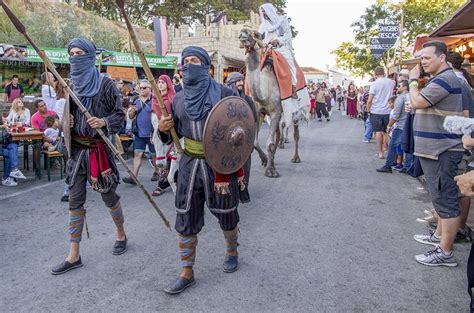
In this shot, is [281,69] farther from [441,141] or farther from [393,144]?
[441,141]

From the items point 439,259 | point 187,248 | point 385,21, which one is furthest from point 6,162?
point 385,21

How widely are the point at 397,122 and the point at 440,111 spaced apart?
4.04 m

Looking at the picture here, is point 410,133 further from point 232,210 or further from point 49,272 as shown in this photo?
point 49,272

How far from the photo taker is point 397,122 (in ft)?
24.4

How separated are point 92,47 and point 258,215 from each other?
2.72m

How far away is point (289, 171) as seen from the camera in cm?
764

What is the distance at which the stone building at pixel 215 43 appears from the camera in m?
21.9

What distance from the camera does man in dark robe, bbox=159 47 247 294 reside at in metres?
3.07

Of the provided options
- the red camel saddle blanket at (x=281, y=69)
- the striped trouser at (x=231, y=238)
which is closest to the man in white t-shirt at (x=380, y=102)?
the red camel saddle blanket at (x=281, y=69)

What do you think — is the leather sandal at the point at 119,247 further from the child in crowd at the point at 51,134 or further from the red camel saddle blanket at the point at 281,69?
the red camel saddle blanket at the point at 281,69

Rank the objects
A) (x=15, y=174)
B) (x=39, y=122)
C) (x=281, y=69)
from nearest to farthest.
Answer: (x=15, y=174) → (x=281, y=69) → (x=39, y=122)

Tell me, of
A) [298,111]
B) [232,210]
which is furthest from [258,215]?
[298,111]

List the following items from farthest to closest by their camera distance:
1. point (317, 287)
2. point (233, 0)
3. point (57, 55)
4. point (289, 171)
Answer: point (233, 0), point (57, 55), point (289, 171), point (317, 287)

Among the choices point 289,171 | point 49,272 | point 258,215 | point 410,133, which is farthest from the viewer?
point 289,171
